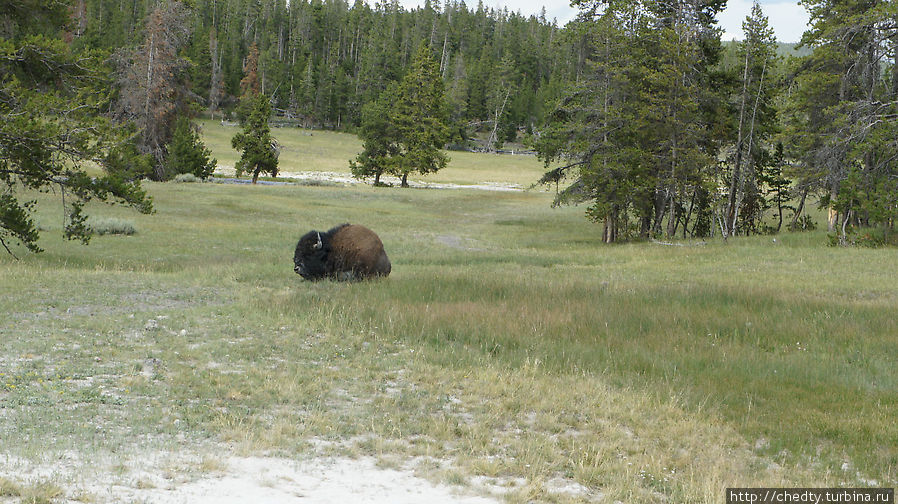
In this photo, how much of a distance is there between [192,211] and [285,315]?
26.8 metres

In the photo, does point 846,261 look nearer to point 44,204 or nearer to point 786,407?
point 786,407

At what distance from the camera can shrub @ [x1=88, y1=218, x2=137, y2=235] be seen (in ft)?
92.9

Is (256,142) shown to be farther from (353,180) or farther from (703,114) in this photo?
(703,114)

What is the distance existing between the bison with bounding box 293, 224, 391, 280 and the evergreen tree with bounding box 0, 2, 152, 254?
545 cm

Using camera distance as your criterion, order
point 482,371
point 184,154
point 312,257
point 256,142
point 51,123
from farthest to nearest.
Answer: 1. point 256,142
2. point 184,154
3. point 51,123
4. point 312,257
5. point 482,371

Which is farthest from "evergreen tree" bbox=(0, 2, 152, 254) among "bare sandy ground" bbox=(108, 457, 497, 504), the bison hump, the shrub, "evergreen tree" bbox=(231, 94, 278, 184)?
"evergreen tree" bbox=(231, 94, 278, 184)

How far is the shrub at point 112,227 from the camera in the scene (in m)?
28.3

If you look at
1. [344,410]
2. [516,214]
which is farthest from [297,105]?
[344,410]

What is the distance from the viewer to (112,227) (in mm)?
28578

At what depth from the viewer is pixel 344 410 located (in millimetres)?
7453

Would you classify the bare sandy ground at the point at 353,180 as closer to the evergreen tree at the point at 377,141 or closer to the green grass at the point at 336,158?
the green grass at the point at 336,158

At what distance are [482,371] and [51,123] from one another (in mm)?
13899

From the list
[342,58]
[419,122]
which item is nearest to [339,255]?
[419,122]

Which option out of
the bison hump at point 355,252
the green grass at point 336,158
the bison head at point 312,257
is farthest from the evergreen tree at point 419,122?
the bison head at point 312,257
